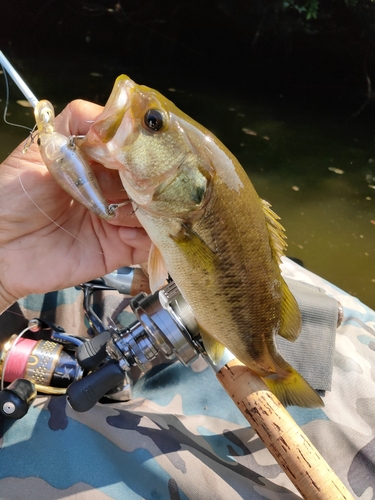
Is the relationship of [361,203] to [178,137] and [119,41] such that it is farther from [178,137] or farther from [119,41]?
[119,41]

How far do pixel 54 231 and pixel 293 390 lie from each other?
910mm

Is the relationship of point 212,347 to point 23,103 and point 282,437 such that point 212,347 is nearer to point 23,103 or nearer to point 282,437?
point 282,437

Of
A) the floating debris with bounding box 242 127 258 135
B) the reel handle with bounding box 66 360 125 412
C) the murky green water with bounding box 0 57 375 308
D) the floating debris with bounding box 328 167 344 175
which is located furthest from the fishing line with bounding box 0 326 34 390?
the floating debris with bounding box 242 127 258 135

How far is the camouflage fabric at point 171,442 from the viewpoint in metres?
1.26

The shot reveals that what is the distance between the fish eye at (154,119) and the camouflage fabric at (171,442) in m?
0.93

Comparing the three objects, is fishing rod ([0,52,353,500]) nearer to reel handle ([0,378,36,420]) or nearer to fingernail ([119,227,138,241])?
reel handle ([0,378,36,420])

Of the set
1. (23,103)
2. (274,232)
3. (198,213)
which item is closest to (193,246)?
(198,213)

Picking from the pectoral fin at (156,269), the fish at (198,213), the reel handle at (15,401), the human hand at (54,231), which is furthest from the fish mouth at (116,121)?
the reel handle at (15,401)

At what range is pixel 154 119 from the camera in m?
1.00

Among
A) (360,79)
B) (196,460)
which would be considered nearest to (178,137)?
(196,460)

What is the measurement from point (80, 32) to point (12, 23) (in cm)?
151

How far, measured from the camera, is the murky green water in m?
4.44

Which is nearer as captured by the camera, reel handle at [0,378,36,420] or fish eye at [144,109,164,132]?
fish eye at [144,109,164,132]

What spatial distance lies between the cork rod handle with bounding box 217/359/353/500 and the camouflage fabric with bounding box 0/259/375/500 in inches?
7.7
